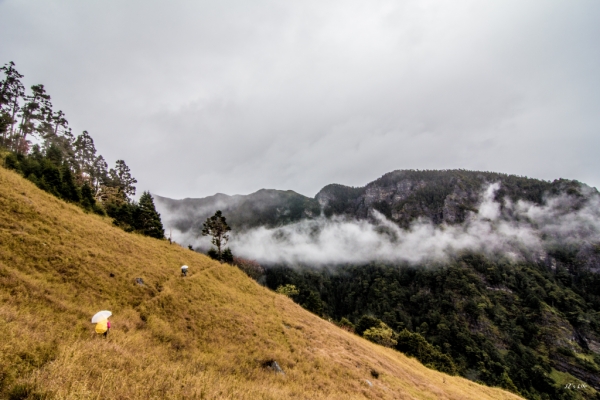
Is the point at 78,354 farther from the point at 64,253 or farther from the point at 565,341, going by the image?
the point at 565,341

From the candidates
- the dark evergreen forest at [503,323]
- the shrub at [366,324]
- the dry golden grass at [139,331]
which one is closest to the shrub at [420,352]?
the dark evergreen forest at [503,323]

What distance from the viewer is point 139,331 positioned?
1426cm

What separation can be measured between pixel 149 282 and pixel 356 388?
18.3 metres

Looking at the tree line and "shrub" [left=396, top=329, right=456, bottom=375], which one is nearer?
the tree line

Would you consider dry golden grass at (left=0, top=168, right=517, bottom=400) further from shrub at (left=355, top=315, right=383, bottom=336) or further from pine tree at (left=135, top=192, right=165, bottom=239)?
shrub at (left=355, top=315, right=383, bottom=336)

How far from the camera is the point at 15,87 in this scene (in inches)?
1708

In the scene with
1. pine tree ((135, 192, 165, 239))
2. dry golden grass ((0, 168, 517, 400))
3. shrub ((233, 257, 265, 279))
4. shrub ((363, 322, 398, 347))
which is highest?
pine tree ((135, 192, 165, 239))

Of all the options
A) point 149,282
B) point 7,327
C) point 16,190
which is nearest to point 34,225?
point 16,190

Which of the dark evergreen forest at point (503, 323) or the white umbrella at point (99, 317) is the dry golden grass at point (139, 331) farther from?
the dark evergreen forest at point (503, 323)

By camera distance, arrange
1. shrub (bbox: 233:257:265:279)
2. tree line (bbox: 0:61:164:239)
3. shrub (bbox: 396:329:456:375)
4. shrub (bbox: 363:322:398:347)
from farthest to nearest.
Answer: shrub (bbox: 233:257:265:279) < shrub (bbox: 363:322:398:347) < shrub (bbox: 396:329:456:375) < tree line (bbox: 0:61:164:239)

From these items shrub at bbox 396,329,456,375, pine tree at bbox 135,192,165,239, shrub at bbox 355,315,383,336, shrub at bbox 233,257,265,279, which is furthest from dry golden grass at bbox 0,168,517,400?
shrub at bbox 233,257,265,279

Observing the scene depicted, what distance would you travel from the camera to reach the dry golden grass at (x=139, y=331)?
741 cm

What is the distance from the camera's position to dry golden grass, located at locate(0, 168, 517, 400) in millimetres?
7406

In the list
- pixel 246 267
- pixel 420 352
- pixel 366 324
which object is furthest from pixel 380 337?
pixel 246 267
